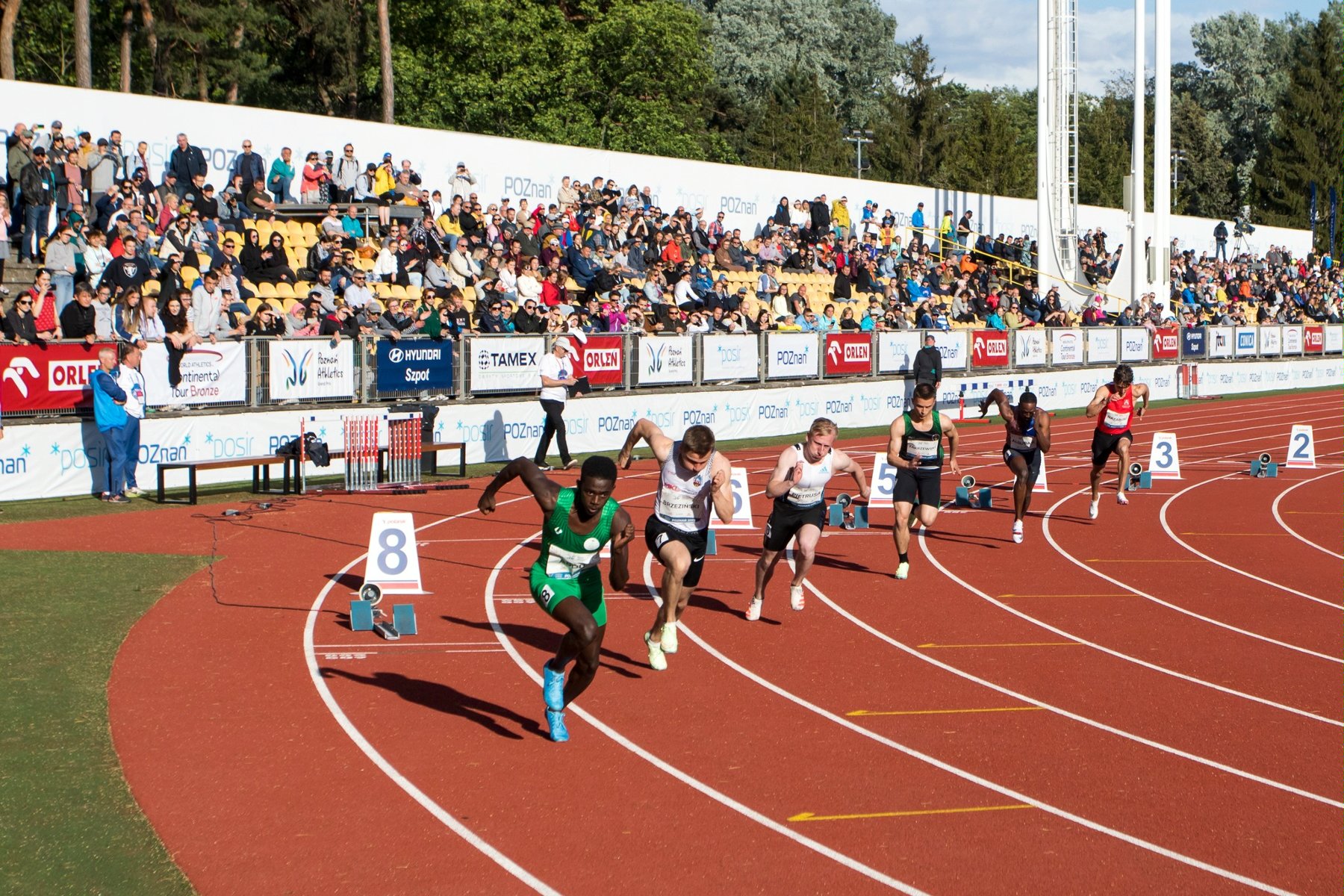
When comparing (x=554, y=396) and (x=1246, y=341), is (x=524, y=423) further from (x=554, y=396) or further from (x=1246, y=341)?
(x=1246, y=341)

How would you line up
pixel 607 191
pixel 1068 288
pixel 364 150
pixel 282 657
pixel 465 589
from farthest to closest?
pixel 1068 288 → pixel 607 191 → pixel 364 150 → pixel 465 589 → pixel 282 657

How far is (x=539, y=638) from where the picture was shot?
487 inches

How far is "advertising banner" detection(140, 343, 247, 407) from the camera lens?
1989 centimetres

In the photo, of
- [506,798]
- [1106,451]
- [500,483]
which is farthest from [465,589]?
[1106,451]

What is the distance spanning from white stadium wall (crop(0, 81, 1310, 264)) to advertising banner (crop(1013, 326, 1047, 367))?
7.76m

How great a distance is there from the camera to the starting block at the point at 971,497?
2066 cm

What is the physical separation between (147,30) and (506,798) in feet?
147

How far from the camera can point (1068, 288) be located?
45312mm

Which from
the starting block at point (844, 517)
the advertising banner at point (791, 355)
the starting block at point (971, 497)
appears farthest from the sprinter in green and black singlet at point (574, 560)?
the advertising banner at point (791, 355)

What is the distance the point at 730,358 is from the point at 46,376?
44.4ft

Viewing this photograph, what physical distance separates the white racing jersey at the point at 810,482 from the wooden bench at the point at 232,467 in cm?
911

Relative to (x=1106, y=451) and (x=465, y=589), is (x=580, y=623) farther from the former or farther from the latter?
(x=1106, y=451)

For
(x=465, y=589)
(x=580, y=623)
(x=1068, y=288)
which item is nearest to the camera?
(x=580, y=623)

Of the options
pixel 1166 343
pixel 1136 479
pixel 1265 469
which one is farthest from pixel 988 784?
pixel 1166 343
